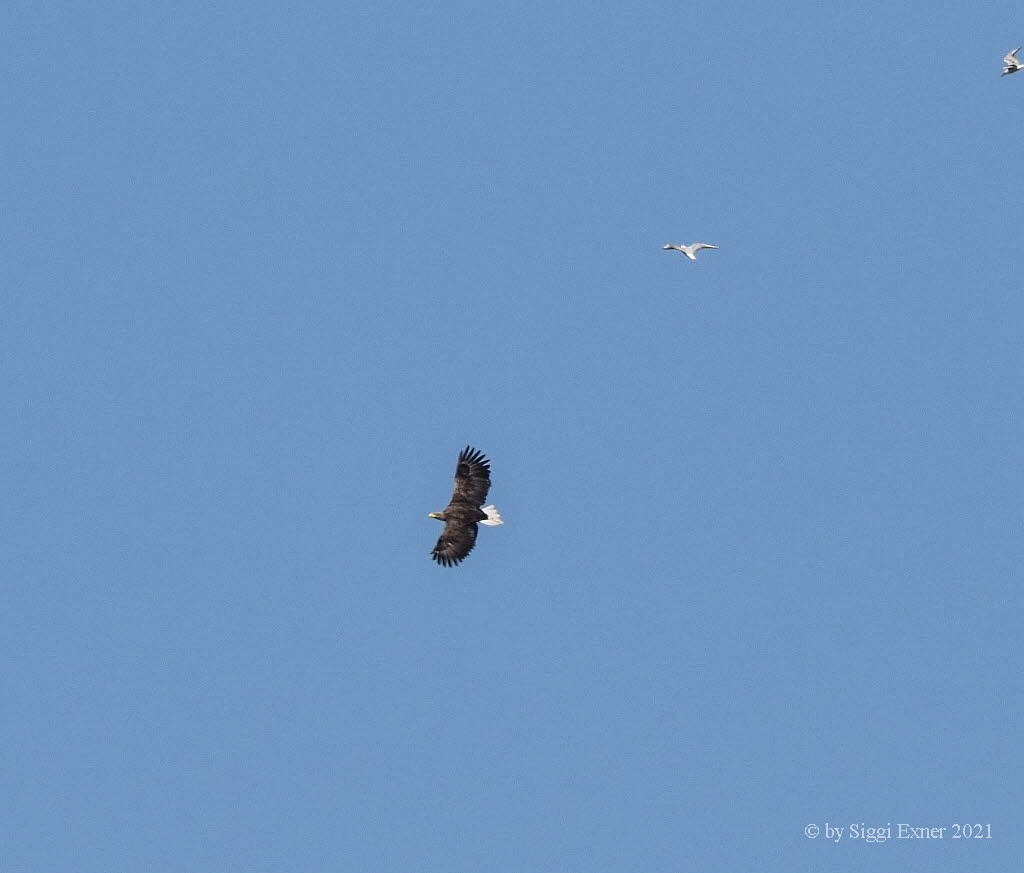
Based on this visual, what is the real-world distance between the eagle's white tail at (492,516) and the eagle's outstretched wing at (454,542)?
812 millimetres

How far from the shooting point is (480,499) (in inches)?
4550

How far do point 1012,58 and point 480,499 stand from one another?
34655mm

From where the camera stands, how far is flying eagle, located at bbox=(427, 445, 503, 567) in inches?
4537

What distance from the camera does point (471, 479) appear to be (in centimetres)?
11531

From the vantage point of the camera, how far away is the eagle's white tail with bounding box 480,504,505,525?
11512cm

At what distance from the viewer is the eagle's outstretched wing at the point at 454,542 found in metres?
116

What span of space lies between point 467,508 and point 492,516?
1.28 meters

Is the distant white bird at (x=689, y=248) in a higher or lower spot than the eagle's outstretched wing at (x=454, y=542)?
higher

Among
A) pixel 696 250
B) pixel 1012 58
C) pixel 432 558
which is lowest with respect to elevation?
pixel 432 558

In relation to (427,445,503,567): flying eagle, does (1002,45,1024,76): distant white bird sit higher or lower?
higher

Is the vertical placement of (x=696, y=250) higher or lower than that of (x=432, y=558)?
higher

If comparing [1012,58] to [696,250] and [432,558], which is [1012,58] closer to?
[696,250]

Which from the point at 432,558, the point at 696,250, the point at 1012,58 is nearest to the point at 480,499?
the point at 432,558

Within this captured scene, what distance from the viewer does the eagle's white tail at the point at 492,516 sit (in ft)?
378
